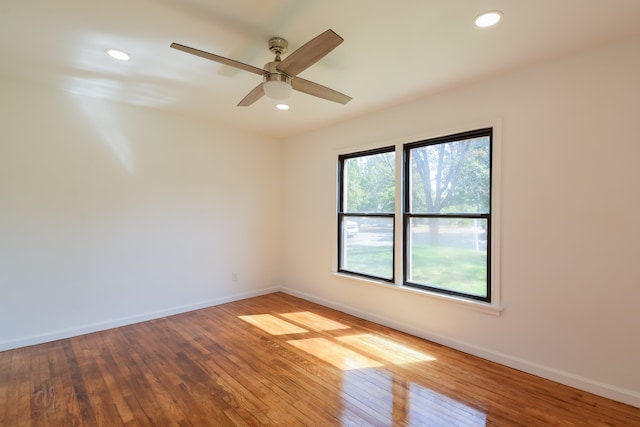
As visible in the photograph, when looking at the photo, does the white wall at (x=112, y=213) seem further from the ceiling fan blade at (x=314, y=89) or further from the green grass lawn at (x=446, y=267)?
the ceiling fan blade at (x=314, y=89)

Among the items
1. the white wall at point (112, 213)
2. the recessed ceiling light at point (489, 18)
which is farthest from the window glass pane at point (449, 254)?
the white wall at point (112, 213)

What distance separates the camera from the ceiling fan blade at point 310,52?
1658 millimetres

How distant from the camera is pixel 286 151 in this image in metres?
5.06

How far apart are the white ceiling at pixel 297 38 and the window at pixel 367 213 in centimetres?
98

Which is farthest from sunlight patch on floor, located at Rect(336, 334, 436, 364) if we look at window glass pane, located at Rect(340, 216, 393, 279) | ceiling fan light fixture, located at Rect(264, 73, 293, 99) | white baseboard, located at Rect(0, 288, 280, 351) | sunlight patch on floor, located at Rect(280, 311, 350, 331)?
ceiling fan light fixture, located at Rect(264, 73, 293, 99)

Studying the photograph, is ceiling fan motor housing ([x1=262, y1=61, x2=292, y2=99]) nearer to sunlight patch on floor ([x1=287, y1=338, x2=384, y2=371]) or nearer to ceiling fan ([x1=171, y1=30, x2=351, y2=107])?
ceiling fan ([x1=171, y1=30, x2=351, y2=107])

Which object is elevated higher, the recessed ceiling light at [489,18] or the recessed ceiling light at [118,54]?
the recessed ceiling light at [118,54]

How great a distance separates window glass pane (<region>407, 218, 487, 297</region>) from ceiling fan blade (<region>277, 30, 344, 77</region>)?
2.09 metres

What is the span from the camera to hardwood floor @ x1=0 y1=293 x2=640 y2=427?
2023 millimetres

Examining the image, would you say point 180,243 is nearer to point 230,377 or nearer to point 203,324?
point 203,324

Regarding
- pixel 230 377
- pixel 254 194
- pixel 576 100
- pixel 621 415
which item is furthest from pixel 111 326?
pixel 576 100

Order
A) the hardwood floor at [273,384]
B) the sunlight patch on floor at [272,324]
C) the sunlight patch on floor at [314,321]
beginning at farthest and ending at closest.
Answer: the sunlight patch on floor at [314,321]
the sunlight patch on floor at [272,324]
the hardwood floor at [273,384]

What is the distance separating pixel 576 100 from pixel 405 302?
2.37 metres

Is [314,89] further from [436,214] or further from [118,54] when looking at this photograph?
[436,214]
